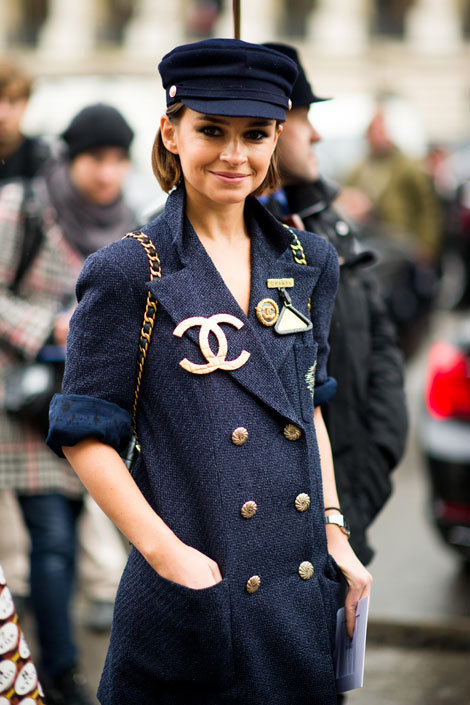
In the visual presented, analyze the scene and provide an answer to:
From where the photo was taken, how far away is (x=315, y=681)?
213 cm

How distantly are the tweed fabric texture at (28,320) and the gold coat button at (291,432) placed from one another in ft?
5.69

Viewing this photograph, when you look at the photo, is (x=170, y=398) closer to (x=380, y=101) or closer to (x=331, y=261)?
(x=331, y=261)

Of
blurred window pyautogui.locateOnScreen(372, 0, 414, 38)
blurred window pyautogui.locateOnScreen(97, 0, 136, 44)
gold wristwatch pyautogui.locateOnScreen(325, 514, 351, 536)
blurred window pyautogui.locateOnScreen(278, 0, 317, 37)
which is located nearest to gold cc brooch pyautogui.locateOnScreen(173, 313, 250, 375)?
gold wristwatch pyautogui.locateOnScreen(325, 514, 351, 536)

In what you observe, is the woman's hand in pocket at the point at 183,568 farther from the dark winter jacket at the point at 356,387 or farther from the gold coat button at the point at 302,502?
the dark winter jacket at the point at 356,387

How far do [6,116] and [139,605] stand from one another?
2856mm

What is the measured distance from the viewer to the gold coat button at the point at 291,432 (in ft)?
6.84

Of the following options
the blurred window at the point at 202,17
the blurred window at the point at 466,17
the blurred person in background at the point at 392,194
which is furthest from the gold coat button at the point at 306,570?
the blurred window at the point at 466,17

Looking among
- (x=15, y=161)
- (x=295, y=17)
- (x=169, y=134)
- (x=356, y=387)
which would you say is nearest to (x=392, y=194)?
(x=15, y=161)

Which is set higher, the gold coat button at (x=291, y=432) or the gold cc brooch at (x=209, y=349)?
the gold cc brooch at (x=209, y=349)

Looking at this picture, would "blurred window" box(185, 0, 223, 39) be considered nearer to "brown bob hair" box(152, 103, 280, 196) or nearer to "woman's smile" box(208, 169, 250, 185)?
"brown bob hair" box(152, 103, 280, 196)

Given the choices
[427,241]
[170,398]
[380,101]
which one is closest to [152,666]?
[170,398]

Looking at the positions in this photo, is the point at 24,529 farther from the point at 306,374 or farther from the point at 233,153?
the point at 233,153

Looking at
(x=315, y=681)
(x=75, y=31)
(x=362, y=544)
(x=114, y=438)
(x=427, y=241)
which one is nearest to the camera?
(x=114, y=438)

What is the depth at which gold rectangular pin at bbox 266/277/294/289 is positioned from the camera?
2.15 metres
